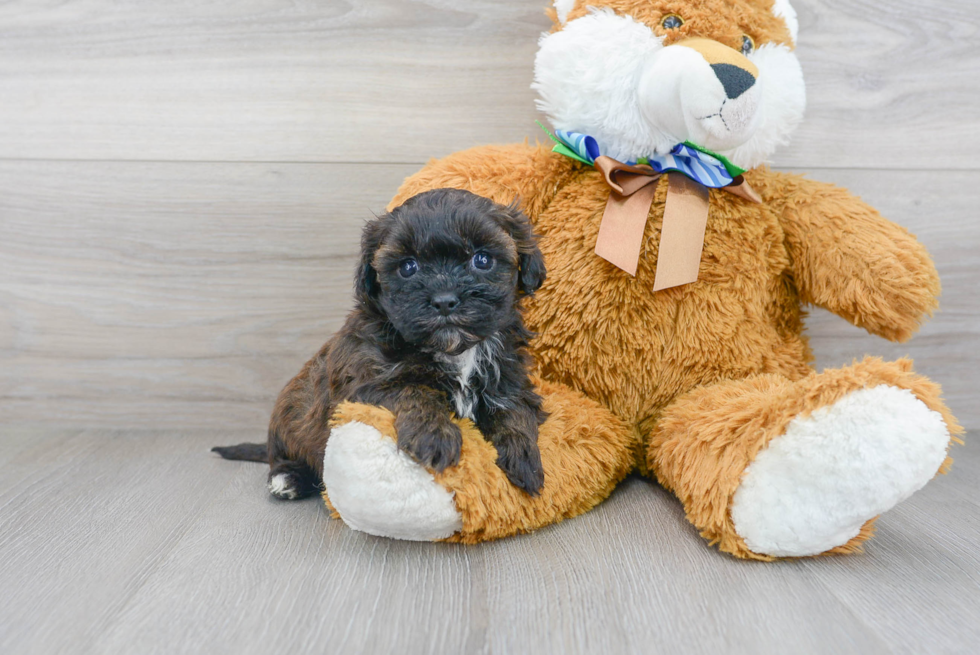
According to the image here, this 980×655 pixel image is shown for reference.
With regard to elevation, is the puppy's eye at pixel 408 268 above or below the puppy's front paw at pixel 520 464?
above

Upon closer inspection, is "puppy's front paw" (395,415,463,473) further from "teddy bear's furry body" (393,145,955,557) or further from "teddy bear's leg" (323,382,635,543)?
"teddy bear's furry body" (393,145,955,557)

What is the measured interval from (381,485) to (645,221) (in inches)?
29.2

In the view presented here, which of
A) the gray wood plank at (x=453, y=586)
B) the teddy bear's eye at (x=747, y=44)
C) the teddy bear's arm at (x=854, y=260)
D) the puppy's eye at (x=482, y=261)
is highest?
the teddy bear's eye at (x=747, y=44)

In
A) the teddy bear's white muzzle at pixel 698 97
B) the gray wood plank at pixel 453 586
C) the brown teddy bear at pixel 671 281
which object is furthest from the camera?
the teddy bear's white muzzle at pixel 698 97

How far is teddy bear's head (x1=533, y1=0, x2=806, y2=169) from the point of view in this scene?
1.31 meters

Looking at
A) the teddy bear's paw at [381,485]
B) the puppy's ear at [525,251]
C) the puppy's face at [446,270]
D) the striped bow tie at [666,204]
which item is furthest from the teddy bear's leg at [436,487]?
the striped bow tie at [666,204]

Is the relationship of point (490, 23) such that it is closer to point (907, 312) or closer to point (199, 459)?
point (907, 312)

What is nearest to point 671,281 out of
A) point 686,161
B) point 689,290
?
point 689,290

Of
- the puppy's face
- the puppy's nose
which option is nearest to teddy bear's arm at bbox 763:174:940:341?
the puppy's face

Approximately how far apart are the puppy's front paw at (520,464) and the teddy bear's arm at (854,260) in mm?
749

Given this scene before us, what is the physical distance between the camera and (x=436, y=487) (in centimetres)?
115

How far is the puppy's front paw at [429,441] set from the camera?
1.12 m

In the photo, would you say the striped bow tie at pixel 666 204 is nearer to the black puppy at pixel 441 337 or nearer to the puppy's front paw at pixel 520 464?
the black puppy at pixel 441 337

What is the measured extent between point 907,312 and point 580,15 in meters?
0.90
